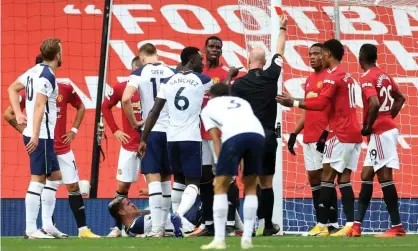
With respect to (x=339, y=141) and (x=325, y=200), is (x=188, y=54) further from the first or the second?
(x=325, y=200)

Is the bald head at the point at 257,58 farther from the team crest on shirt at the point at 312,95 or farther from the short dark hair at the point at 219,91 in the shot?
the short dark hair at the point at 219,91

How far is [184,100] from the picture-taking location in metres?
13.6

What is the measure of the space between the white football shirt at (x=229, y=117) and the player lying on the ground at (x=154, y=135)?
8.44 ft

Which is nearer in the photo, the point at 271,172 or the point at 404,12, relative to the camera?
the point at 271,172

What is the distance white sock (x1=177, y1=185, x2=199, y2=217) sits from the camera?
1312cm

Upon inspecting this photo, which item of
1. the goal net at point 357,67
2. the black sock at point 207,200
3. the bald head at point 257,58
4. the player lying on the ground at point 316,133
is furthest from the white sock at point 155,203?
the goal net at point 357,67

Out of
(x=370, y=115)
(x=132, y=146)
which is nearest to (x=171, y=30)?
(x=132, y=146)

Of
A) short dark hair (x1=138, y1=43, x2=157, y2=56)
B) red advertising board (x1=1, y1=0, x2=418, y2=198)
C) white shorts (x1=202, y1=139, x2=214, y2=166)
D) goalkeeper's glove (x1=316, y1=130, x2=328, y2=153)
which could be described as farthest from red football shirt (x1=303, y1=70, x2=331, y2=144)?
red advertising board (x1=1, y1=0, x2=418, y2=198)

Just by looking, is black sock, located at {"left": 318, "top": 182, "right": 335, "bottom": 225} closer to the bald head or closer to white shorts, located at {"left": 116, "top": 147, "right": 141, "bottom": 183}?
the bald head

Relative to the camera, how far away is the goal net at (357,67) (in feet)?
60.7

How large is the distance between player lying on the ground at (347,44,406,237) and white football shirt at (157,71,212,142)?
2.00 m

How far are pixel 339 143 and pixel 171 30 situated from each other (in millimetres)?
7134

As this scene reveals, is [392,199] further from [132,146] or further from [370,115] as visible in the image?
[132,146]

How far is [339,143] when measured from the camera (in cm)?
1442
